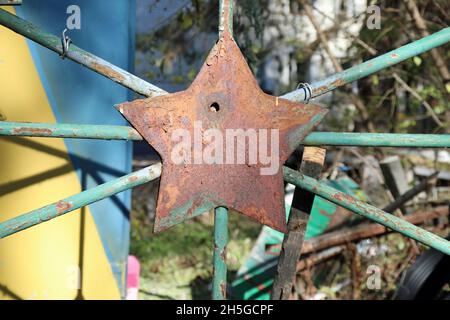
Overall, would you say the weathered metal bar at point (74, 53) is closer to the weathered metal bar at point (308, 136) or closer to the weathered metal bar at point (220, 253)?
the weathered metal bar at point (308, 136)

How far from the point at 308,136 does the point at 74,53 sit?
0.72 meters

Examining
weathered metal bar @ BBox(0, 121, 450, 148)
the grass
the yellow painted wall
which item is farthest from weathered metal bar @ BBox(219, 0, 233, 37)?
the grass

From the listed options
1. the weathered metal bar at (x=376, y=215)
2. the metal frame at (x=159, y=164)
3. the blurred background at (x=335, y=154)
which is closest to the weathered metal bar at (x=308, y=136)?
the metal frame at (x=159, y=164)

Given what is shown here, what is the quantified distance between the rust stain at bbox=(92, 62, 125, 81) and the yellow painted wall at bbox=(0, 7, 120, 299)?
1.04 m

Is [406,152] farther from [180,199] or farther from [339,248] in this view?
[180,199]

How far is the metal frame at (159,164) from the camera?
1741mm

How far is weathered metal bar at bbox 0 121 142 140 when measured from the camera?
67.6 inches

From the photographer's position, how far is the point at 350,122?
20.6ft

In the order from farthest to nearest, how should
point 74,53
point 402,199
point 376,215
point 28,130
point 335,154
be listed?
point 335,154 < point 402,199 < point 376,215 < point 74,53 < point 28,130

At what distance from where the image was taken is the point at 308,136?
1943 millimetres

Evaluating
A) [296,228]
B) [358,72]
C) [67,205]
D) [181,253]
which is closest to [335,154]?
[181,253]

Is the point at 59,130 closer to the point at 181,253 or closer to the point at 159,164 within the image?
the point at 159,164

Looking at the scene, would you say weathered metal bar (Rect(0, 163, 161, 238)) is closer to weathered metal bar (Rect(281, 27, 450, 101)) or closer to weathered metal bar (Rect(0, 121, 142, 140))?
weathered metal bar (Rect(0, 121, 142, 140))
